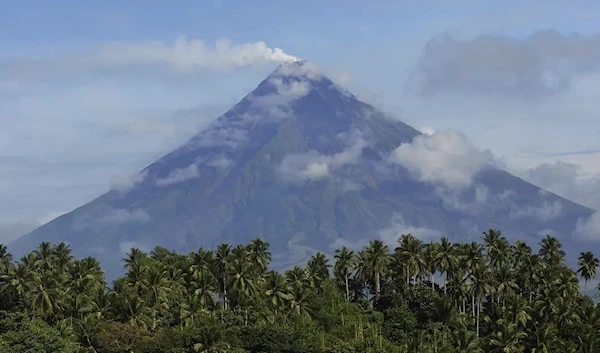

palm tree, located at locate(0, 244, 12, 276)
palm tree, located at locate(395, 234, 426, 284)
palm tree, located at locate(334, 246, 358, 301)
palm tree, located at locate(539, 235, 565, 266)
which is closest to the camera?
palm tree, located at locate(0, 244, 12, 276)

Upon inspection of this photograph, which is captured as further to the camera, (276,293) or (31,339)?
(276,293)

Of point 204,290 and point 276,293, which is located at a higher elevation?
point 204,290

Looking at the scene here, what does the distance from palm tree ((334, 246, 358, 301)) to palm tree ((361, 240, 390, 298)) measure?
7.93 feet

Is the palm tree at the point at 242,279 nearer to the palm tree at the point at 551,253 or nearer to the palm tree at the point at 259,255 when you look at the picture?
the palm tree at the point at 259,255

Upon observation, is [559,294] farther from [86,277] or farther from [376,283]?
[86,277]

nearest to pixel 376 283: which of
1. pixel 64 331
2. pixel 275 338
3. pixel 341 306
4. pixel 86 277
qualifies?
pixel 341 306

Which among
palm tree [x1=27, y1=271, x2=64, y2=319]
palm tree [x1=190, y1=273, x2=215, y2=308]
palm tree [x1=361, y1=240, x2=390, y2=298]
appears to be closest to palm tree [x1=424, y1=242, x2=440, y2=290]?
palm tree [x1=361, y1=240, x2=390, y2=298]

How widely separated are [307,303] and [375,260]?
18782 mm

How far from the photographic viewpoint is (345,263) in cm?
14600

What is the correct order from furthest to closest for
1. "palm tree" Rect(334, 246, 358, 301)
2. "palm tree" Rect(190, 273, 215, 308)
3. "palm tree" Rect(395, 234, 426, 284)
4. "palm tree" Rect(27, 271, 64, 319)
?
"palm tree" Rect(334, 246, 358, 301)
"palm tree" Rect(395, 234, 426, 284)
"palm tree" Rect(190, 273, 215, 308)
"palm tree" Rect(27, 271, 64, 319)

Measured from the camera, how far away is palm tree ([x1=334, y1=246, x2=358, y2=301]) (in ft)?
478

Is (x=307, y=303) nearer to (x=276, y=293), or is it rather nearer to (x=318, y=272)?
(x=276, y=293)

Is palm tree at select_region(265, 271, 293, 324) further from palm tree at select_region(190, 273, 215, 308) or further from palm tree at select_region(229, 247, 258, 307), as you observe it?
palm tree at select_region(190, 273, 215, 308)

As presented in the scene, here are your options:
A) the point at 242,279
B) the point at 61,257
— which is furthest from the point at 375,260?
the point at 61,257
